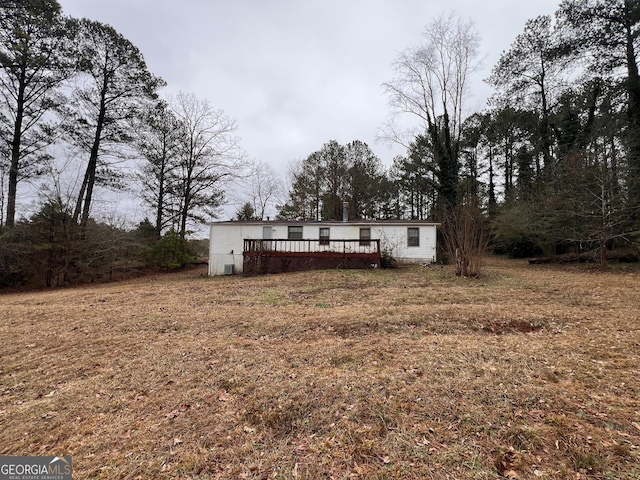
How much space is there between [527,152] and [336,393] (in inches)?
942

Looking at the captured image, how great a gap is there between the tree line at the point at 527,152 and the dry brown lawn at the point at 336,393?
6.14 metres

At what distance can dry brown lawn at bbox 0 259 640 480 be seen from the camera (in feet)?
6.29

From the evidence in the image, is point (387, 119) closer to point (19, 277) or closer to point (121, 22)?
point (121, 22)

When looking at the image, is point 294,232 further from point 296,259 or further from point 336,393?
point 336,393

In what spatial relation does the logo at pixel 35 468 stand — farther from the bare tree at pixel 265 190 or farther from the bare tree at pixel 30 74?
the bare tree at pixel 265 190

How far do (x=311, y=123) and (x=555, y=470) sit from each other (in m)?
24.4

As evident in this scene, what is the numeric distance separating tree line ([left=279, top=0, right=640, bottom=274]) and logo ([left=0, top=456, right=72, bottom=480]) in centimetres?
1005

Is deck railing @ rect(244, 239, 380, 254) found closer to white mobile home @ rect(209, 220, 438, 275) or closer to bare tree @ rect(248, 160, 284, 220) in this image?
white mobile home @ rect(209, 220, 438, 275)

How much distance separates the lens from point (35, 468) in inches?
80.2

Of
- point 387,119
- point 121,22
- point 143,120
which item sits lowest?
point 143,120

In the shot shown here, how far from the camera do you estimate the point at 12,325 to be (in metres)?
5.59

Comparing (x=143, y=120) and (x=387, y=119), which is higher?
(x=387, y=119)

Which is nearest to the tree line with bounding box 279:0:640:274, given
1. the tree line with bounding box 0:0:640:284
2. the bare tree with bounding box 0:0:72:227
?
the tree line with bounding box 0:0:640:284

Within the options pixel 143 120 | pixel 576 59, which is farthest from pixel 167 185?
pixel 576 59
